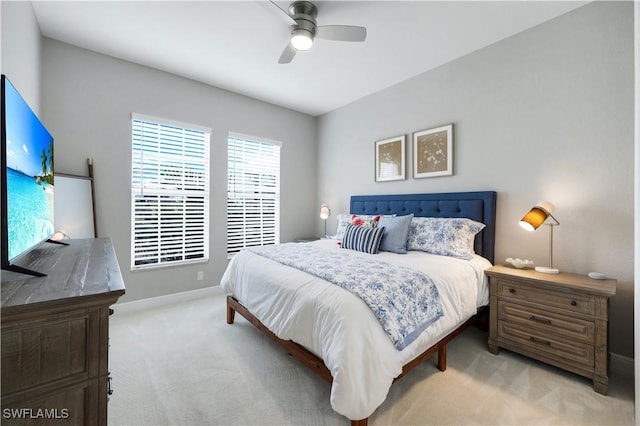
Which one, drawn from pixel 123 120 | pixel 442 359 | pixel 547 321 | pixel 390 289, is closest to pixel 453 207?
pixel 547 321

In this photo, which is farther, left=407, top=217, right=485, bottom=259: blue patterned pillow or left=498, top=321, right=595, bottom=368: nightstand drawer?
left=407, top=217, right=485, bottom=259: blue patterned pillow

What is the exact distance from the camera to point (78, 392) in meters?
0.87

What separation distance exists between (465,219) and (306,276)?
71.9 inches

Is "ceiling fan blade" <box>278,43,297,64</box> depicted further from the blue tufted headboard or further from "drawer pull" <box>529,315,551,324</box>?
"drawer pull" <box>529,315,551,324</box>

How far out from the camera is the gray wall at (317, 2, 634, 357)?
2.11m

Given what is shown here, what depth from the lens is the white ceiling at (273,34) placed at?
2264 millimetres

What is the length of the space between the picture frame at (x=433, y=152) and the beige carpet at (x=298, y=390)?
189 centimetres

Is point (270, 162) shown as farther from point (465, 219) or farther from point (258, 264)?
point (465, 219)

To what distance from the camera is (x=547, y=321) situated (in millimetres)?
2070

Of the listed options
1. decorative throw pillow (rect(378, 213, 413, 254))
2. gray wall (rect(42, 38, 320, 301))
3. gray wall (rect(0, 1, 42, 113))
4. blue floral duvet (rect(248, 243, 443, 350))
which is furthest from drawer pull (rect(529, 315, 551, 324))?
gray wall (rect(0, 1, 42, 113))

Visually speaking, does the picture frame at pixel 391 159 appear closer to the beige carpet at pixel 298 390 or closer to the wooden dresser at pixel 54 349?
the beige carpet at pixel 298 390

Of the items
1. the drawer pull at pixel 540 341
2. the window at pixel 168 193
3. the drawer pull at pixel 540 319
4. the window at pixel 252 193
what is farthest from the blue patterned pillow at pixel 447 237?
the window at pixel 168 193

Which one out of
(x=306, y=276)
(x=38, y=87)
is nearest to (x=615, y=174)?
(x=306, y=276)

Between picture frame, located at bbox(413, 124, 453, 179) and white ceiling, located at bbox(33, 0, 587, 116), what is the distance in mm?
790
